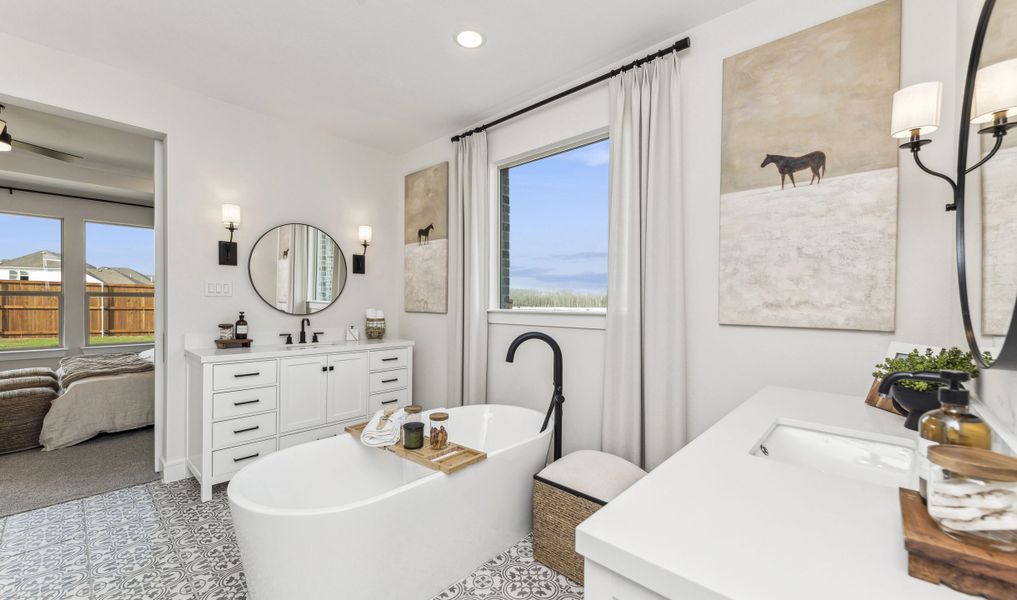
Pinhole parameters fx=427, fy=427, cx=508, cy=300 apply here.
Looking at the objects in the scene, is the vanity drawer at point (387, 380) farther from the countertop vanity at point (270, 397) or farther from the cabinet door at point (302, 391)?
the cabinet door at point (302, 391)

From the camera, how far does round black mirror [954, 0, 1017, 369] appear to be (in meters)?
0.83

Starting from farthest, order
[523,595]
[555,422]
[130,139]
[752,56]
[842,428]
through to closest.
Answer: [130,139], [555,422], [752,56], [523,595], [842,428]

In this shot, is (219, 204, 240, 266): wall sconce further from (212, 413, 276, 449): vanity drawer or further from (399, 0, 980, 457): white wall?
(399, 0, 980, 457): white wall

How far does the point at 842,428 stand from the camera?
1.16 m

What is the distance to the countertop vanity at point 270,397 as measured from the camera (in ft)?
8.38

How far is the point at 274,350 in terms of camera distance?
292cm

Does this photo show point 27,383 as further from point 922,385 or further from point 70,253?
point 922,385

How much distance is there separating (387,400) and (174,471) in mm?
1404

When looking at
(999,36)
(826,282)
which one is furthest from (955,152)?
(999,36)

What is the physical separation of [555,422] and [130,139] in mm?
4692

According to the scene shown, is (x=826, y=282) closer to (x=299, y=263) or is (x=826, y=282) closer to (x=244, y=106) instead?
(x=299, y=263)

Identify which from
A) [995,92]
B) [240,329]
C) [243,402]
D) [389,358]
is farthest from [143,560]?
[995,92]

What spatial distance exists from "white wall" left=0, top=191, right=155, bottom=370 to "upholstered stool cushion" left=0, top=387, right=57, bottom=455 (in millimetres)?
2488

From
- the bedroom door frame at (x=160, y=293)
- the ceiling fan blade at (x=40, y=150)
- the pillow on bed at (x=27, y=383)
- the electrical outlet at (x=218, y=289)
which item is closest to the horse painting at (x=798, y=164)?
the electrical outlet at (x=218, y=289)
